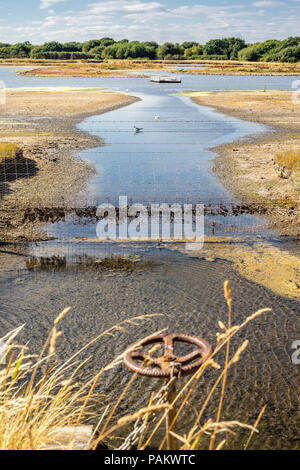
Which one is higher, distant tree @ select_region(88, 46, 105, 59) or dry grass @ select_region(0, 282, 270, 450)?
distant tree @ select_region(88, 46, 105, 59)

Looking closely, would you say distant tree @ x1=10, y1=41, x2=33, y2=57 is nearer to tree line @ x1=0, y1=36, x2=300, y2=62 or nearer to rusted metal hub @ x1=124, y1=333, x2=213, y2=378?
tree line @ x1=0, y1=36, x2=300, y2=62

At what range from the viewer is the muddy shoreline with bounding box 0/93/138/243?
12.8 m

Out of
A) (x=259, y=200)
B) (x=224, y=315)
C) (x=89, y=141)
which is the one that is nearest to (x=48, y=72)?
(x=89, y=141)

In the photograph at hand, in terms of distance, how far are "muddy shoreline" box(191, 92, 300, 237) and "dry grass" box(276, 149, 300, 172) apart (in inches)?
13.0

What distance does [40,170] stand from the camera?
17938mm

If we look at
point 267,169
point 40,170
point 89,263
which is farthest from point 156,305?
point 267,169

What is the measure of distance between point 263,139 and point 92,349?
20.3 m

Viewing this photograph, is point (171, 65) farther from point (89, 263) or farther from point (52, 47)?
point (89, 263)

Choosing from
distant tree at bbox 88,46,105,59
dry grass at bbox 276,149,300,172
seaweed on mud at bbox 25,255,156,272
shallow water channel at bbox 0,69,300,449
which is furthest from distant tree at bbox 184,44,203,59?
seaweed on mud at bbox 25,255,156,272

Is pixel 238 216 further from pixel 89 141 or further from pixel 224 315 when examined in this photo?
pixel 89 141

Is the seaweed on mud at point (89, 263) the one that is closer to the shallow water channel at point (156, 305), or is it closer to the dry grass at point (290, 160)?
the shallow water channel at point (156, 305)

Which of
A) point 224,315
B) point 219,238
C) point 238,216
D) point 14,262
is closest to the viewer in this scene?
point 224,315

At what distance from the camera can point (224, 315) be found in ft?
26.5
